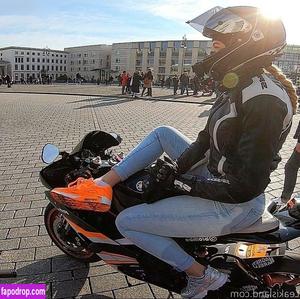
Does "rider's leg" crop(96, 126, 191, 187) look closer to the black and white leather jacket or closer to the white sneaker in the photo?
the black and white leather jacket

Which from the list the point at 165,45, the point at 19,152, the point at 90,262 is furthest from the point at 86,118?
the point at 165,45

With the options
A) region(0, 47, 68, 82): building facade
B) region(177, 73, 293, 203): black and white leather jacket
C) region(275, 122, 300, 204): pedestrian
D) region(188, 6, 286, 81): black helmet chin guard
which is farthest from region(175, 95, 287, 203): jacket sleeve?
region(0, 47, 68, 82): building facade

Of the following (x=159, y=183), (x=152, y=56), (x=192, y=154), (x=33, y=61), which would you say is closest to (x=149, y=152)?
(x=192, y=154)

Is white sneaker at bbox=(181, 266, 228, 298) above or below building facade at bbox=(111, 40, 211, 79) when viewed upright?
below

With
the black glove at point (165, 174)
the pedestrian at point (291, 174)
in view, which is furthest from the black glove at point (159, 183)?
the pedestrian at point (291, 174)

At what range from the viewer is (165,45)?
399 feet

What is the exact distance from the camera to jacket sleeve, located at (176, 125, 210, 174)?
274 cm

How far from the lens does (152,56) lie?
124125mm

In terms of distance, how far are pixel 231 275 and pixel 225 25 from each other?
1.64 m

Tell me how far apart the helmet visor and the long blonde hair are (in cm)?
39

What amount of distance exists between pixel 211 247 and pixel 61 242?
1.47m

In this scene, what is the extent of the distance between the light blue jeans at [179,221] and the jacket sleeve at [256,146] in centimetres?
17

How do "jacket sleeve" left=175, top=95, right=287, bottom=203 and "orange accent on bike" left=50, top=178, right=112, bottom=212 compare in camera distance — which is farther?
"orange accent on bike" left=50, top=178, right=112, bottom=212

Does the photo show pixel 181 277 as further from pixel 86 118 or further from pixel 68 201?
pixel 86 118
